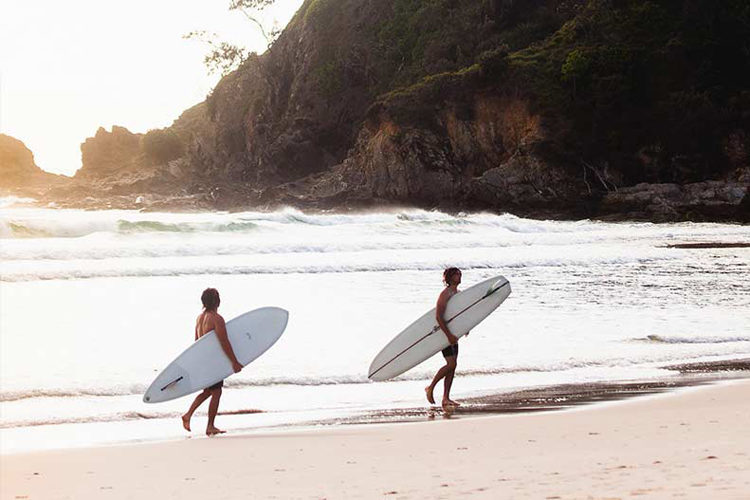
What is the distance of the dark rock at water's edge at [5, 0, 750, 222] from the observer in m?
45.5

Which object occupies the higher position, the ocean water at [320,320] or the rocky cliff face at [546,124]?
the rocky cliff face at [546,124]

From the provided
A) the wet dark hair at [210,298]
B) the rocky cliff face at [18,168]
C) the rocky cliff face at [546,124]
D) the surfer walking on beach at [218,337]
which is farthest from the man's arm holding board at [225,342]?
the rocky cliff face at [18,168]

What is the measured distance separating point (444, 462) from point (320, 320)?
276 inches

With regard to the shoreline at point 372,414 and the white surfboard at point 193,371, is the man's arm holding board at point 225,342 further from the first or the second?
the shoreline at point 372,414

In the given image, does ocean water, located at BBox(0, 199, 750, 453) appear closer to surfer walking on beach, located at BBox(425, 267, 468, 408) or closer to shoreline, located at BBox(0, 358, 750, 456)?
shoreline, located at BBox(0, 358, 750, 456)

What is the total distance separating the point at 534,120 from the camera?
47469mm

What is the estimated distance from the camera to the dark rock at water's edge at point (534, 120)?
4547cm

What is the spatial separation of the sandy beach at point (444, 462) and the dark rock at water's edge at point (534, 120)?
120 feet

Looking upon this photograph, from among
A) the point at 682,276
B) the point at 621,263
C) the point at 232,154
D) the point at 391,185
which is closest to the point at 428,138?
the point at 391,185

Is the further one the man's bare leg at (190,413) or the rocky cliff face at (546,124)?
the rocky cliff face at (546,124)

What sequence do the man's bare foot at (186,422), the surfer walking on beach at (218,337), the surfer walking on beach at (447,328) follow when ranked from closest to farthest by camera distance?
the man's bare foot at (186,422) < the surfer walking on beach at (218,337) < the surfer walking on beach at (447,328)

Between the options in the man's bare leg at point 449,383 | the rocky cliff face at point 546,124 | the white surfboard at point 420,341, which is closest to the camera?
the man's bare leg at point 449,383

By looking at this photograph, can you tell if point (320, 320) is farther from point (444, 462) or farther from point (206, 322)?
point (444, 462)

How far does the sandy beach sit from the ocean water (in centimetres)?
83
